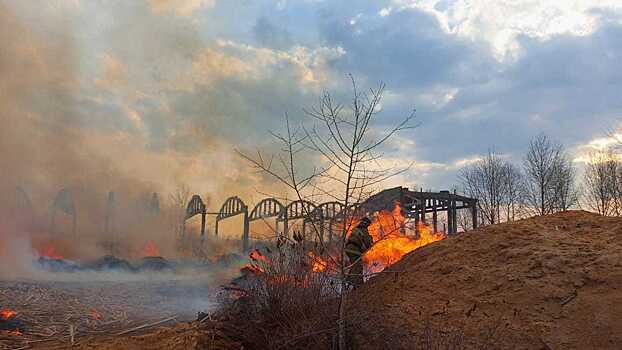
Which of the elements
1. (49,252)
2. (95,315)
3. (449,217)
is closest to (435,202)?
(449,217)

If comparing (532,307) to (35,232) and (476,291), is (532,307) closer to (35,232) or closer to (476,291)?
(476,291)

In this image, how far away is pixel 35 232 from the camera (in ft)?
97.0

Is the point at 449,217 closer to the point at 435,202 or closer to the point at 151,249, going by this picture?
the point at 435,202

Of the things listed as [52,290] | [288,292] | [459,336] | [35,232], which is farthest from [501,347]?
[35,232]

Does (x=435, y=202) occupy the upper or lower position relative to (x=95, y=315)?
upper

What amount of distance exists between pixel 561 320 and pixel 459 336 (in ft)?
3.42

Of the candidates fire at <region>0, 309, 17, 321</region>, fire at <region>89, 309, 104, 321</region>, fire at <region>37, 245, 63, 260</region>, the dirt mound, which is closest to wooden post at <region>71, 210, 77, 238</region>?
fire at <region>37, 245, 63, 260</region>

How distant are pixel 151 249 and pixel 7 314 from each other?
24.4 metres

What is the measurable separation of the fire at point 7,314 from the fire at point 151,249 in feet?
76.6

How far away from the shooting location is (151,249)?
34875mm

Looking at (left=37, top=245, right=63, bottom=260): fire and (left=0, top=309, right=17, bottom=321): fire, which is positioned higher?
(left=37, top=245, right=63, bottom=260): fire

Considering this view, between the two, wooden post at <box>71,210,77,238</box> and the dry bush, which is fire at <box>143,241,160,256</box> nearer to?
wooden post at <box>71,210,77,238</box>

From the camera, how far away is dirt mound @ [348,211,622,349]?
15.8 ft

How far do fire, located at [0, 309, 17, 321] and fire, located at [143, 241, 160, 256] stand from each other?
23.3 metres
